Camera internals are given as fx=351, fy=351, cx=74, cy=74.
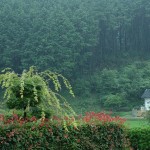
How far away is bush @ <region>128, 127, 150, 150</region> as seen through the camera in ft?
34.2

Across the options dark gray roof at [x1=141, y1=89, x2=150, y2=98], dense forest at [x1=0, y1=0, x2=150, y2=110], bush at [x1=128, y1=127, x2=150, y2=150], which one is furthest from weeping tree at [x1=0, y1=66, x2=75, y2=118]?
dark gray roof at [x1=141, y1=89, x2=150, y2=98]

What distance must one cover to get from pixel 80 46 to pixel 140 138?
34656mm

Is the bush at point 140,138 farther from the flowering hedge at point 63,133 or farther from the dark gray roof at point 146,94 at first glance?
the dark gray roof at point 146,94

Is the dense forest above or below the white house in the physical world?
above

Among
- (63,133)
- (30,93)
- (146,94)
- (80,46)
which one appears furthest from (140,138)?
(80,46)

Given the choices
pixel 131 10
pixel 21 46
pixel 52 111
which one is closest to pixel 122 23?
pixel 131 10

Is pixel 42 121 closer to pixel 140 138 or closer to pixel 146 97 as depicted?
pixel 140 138

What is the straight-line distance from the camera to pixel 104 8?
5094 cm

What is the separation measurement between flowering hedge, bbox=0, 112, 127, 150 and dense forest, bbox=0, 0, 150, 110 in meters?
28.4

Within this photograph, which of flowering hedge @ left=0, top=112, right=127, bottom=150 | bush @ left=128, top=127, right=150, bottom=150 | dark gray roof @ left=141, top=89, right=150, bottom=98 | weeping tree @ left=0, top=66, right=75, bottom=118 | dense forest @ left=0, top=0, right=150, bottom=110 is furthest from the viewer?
dense forest @ left=0, top=0, right=150, bottom=110

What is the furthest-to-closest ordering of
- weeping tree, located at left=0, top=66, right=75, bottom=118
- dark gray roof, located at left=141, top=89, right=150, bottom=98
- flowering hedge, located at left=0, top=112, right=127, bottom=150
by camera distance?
dark gray roof, located at left=141, top=89, right=150, bottom=98
weeping tree, located at left=0, top=66, right=75, bottom=118
flowering hedge, located at left=0, top=112, right=127, bottom=150

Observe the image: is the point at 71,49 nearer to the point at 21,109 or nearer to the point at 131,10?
the point at 131,10

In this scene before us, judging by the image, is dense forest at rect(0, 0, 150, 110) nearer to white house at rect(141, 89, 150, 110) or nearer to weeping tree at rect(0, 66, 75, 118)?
white house at rect(141, 89, 150, 110)

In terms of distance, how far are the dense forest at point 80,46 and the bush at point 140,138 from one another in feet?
81.4
